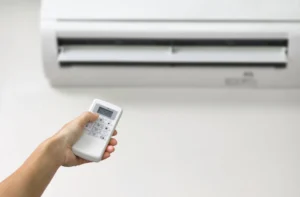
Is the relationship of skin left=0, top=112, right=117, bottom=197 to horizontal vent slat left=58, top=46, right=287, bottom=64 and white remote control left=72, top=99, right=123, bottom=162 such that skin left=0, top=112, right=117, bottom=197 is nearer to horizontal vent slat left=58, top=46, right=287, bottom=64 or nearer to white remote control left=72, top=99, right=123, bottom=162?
white remote control left=72, top=99, right=123, bottom=162

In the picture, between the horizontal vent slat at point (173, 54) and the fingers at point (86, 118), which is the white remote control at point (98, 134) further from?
the horizontal vent slat at point (173, 54)

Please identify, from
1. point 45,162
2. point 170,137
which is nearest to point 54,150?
point 45,162

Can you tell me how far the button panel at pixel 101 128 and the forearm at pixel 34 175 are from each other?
123mm

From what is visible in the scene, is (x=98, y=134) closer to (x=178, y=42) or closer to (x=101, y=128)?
(x=101, y=128)

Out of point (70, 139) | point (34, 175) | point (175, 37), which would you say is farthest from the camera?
point (175, 37)

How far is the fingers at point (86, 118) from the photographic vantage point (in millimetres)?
1381

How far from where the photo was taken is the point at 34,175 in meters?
1.22

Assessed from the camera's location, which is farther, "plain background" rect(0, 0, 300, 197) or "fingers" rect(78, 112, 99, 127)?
"plain background" rect(0, 0, 300, 197)

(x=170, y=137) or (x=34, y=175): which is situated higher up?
(x=170, y=137)

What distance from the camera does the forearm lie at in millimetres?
1179

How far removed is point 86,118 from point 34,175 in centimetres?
23

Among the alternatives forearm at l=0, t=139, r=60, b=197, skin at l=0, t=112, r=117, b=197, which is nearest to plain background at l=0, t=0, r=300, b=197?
skin at l=0, t=112, r=117, b=197

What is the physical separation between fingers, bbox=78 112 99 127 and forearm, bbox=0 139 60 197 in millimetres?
97

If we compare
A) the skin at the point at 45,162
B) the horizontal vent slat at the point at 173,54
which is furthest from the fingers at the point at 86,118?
the horizontal vent slat at the point at 173,54
